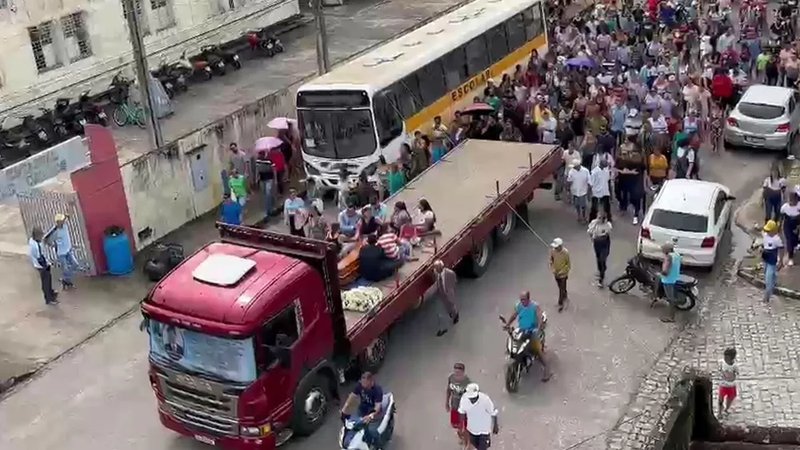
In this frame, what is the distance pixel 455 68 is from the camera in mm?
25641

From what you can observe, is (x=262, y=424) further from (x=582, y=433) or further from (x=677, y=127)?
(x=677, y=127)

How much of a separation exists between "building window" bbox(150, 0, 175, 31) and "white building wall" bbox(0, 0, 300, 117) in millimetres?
33

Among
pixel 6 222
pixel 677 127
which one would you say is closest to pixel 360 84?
pixel 677 127

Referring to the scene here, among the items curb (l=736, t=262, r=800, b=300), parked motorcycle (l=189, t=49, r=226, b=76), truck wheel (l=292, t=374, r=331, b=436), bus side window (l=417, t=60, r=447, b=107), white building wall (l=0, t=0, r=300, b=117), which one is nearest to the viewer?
truck wheel (l=292, t=374, r=331, b=436)

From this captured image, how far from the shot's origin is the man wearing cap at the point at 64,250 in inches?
790

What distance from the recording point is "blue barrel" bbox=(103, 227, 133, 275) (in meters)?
20.7

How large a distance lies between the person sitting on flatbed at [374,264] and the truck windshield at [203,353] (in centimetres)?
342

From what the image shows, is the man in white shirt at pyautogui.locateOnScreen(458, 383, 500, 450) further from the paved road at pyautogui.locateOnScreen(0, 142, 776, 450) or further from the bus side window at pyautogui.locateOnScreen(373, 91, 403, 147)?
the bus side window at pyautogui.locateOnScreen(373, 91, 403, 147)

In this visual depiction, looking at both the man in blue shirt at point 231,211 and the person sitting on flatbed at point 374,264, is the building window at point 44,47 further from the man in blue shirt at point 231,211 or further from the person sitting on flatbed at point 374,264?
the person sitting on flatbed at point 374,264

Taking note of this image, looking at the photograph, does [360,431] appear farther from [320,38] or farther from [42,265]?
[320,38]

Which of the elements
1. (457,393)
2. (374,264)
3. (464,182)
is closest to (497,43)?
(464,182)

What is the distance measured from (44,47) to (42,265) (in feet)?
46.2

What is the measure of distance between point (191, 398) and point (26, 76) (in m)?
19.5

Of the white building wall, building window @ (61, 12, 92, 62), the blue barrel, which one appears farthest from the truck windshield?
building window @ (61, 12, 92, 62)
